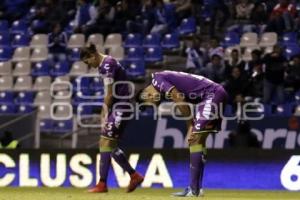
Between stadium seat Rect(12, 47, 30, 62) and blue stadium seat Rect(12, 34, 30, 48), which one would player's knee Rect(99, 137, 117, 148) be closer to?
stadium seat Rect(12, 47, 30, 62)

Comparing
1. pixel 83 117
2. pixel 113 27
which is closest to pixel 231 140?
pixel 83 117

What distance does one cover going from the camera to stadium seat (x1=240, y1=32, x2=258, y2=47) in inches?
850

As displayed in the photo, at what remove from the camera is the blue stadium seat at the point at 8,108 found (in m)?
23.0

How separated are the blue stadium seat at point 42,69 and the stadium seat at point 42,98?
3.84 feet

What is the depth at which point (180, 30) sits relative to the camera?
23.1 m

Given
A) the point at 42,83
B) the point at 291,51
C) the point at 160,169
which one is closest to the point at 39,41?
the point at 42,83

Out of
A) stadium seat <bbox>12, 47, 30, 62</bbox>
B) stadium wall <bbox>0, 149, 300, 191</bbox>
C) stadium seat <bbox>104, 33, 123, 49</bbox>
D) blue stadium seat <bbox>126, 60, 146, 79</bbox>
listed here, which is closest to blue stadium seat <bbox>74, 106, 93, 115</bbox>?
blue stadium seat <bbox>126, 60, 146, 79</bbox>

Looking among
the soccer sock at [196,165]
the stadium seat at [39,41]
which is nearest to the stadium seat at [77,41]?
the stadium seat at [39,41]

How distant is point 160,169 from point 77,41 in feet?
24.3

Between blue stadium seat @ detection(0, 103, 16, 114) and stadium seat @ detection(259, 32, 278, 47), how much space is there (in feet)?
21.1

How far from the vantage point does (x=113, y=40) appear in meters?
23.5

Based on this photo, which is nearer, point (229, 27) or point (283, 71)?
point (283, 71)

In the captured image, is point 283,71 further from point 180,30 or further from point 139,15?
point 139,15

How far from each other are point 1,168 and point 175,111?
12.7 ft
